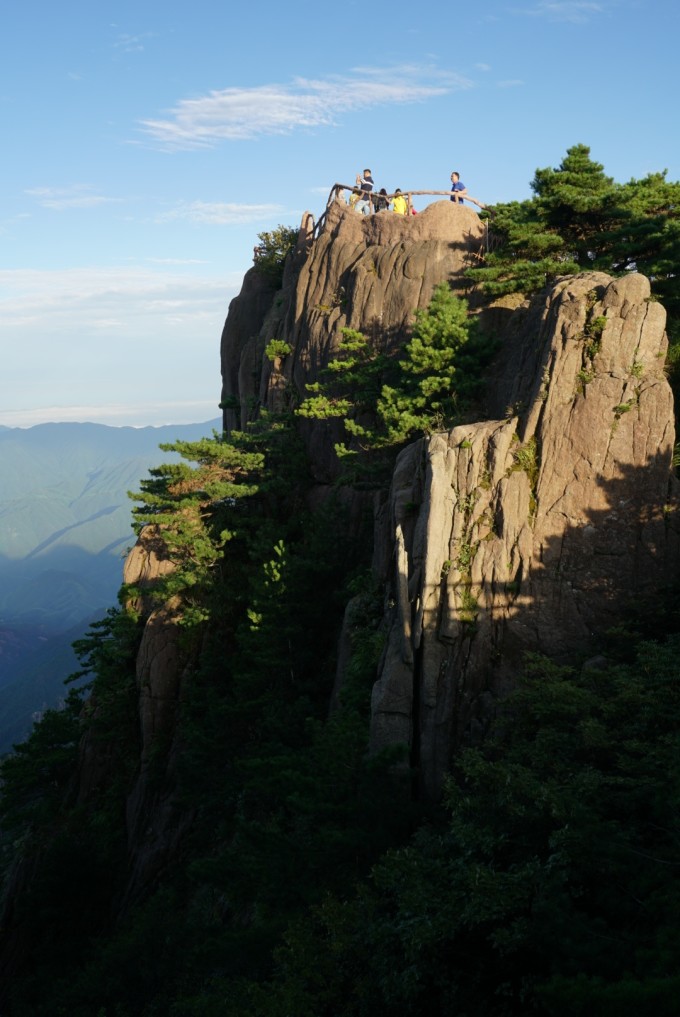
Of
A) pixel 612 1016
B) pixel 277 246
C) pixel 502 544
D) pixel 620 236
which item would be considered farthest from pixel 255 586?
pixel 277 246

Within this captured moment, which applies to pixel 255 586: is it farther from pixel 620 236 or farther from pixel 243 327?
pixel 243 327

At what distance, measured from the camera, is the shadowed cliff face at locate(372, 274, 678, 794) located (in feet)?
51.1

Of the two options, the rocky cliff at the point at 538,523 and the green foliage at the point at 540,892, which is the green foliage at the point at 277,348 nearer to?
the rocky cliff at the point at 538,523

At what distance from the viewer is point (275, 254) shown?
38.0m

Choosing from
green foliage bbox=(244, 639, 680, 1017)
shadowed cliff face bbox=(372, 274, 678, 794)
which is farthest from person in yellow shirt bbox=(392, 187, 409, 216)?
green foliage bbox=(244, 639, 680, 1017)

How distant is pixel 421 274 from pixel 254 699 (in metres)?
14.8

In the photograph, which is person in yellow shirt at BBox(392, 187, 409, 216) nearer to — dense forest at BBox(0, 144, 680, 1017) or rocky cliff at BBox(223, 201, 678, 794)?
dense forest at BBox(0, 144, 680, 1017)

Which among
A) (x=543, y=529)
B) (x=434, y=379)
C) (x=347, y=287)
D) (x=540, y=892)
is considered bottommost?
(x=540, y=892)

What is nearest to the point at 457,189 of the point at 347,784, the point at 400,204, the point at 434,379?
the point at 400,204

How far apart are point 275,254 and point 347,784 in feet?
95.9

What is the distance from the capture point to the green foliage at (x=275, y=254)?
37812 mm

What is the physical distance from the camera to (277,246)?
1507 inches

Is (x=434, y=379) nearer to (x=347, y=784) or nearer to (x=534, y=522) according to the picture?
(x=534, y=522)

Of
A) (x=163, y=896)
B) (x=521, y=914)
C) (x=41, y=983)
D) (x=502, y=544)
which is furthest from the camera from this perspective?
(x=41, y=983)
